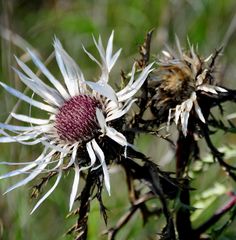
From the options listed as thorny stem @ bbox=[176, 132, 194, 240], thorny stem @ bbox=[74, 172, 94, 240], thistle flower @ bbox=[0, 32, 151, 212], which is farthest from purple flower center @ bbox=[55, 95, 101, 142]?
thorny stem @ bbox=[176, 132, 194, 240]

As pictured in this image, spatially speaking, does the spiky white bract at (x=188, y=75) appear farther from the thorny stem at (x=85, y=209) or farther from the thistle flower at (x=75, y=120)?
the thorny stem at (x=85, y=209)

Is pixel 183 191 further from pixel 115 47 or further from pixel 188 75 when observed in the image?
pixel 115 47

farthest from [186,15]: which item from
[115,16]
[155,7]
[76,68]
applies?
[76,68]

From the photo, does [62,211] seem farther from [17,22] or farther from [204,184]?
[17,22]

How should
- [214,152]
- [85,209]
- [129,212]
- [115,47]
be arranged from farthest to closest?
[115,47] < [129,212] < [214,152] < [85,209]

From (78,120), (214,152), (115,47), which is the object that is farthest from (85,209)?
(115,47)

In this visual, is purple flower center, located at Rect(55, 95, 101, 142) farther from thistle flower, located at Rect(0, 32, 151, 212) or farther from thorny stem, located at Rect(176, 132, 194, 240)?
thorny stem, located at Rect(176, 132, 194, 240)

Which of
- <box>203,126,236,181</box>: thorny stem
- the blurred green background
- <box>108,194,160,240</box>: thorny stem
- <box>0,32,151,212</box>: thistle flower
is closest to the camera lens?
<box>0,32,151,212</box>: thistle flower

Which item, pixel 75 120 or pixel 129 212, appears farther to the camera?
pixel 129 212

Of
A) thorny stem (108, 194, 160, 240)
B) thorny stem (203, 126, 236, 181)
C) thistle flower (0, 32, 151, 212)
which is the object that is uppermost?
thistle flower (0, 32, 151, 212)

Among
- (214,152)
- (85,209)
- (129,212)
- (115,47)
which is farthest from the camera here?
(115,47)
